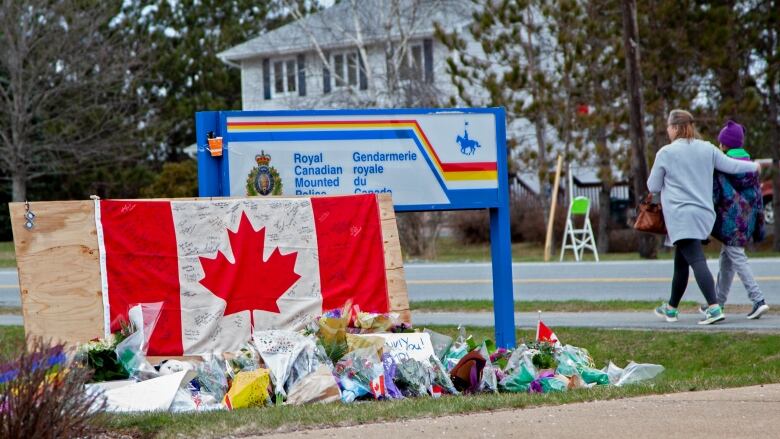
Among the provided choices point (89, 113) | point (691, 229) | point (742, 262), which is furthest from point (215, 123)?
point (89, 113)

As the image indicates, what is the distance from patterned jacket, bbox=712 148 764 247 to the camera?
10.3m

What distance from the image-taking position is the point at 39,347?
5.21m

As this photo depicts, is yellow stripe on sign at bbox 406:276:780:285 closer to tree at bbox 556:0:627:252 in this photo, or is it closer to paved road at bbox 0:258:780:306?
paved road at bbox 0:258:780:306

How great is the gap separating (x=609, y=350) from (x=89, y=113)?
30053 millimetres

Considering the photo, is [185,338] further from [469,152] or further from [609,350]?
[609,350]

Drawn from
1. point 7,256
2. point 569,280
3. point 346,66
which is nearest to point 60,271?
point 569,280

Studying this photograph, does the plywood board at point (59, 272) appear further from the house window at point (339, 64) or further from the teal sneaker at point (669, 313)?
the house window at point (339, 64)

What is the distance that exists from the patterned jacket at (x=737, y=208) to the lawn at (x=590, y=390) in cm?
98

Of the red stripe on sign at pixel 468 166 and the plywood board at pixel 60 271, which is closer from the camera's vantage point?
the plywood board at pixel 60 271

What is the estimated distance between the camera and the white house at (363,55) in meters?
29.1

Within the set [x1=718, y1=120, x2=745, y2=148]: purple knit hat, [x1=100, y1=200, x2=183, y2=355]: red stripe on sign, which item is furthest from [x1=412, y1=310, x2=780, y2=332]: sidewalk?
[x1=100, y1=200, x2=183, y2=355]: red stripe on sign

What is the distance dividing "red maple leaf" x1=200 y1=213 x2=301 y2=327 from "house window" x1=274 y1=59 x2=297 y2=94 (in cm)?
2921

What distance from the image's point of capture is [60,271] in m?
7.67

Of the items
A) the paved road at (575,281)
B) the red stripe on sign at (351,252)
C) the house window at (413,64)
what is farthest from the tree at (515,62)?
the red stripe on sign at (351,252)
